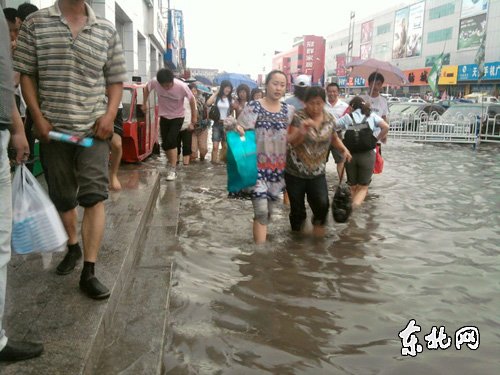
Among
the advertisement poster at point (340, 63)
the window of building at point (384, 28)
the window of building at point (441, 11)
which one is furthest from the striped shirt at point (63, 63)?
the advertisement poster at point (340, 63)

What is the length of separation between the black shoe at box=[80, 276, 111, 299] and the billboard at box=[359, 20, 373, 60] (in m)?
83.5

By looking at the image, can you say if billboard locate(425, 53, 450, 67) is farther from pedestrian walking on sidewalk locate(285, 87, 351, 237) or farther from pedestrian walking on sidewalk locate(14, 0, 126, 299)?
pedestrian walking on sidewalk locate(14, 0, 126, 299)

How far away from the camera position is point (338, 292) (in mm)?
3965

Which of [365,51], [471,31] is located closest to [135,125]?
[471,31]

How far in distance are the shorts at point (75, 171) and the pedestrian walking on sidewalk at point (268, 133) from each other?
1.71 m

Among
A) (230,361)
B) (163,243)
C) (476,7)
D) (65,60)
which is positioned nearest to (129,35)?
(163,243)

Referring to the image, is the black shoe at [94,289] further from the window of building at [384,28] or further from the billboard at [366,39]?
the billboard at [366,39]

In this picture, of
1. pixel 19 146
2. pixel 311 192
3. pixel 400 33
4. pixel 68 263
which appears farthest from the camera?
pixel 400 33

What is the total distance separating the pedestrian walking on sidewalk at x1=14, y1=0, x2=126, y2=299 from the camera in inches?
117

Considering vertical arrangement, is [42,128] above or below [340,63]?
below

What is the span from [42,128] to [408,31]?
73.1 m

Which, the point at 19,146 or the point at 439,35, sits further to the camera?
the point at 439,35

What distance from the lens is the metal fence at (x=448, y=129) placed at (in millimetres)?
16844

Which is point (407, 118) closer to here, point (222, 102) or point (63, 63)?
point (222, 102)
